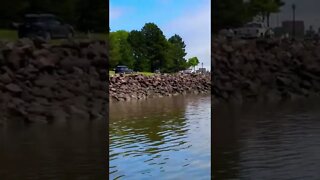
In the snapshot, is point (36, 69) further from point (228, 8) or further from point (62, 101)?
point (228, 8)

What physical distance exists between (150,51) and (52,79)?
18.2 ft

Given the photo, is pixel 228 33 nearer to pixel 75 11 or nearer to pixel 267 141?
pixel 267 141

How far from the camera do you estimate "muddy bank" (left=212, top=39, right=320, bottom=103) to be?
3900 mm

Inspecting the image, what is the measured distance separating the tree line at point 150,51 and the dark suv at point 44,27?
4341mm

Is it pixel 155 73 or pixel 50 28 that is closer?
pixel 50 28

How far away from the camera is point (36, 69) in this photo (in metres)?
3.85

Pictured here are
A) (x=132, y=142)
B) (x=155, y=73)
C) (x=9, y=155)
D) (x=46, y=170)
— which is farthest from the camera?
(x=155, y=73)

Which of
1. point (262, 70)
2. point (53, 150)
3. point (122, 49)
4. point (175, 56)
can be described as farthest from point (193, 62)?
point (53, 150)

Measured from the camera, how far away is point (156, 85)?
25.7ft

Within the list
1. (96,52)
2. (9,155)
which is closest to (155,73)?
(96,52)

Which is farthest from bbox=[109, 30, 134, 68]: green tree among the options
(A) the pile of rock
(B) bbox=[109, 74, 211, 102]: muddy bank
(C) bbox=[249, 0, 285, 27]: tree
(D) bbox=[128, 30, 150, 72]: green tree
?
(C) bbox=[249, 0, 285, 27]: tree

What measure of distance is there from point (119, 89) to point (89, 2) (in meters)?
3.31

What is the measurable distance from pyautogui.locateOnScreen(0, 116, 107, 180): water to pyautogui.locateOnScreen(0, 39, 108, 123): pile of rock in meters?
0.17

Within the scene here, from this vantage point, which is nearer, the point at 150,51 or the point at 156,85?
the point at 156,85
